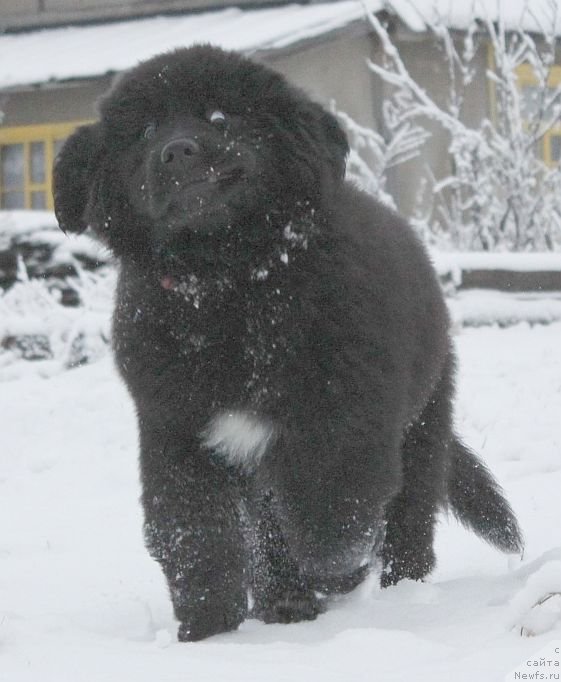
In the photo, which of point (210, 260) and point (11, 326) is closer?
point (210, 260)

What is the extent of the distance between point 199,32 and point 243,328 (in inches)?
405

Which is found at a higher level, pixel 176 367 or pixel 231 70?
pixel 231 70

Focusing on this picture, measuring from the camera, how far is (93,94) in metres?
13.4

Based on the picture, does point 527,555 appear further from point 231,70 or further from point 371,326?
point 231,70

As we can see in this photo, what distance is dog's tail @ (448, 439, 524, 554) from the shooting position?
388cm

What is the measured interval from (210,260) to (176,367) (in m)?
0.29

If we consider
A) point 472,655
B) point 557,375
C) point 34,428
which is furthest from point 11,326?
point 472,655

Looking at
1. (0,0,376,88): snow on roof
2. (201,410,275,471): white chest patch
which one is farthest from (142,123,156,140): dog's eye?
(0,0,376,88): snow on roof

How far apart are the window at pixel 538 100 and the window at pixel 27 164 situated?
4827 millimetres

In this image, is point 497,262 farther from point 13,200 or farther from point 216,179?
point 13,200

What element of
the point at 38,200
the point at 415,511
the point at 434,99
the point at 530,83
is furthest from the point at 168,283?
the point at 38,200

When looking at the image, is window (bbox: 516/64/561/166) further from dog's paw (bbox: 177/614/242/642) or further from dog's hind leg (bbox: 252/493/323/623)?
dog's paw (bbox: 177/614/242/642)

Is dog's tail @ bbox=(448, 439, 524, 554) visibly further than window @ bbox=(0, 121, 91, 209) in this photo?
No

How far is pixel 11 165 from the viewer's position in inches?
562
